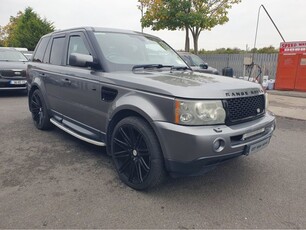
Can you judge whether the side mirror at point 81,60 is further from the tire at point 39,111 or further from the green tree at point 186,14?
the green tree at point 186,14

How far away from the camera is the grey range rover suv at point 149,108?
7.89ft

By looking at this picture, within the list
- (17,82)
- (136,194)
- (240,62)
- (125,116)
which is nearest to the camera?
(136,194)

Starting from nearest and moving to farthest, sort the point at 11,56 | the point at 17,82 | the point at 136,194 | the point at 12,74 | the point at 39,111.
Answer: the point at 136,194, the point at 39,111, the point at 12,74, the point at 17,82, the point at 11,56

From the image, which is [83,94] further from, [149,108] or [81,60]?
[149,108]

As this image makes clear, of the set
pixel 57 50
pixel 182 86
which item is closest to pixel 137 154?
Answer: pixel 182 86

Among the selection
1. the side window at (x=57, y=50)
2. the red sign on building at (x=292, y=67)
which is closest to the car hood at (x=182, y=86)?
the side window at (x=57, y=50)

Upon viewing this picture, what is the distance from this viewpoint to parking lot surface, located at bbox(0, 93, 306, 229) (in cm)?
238

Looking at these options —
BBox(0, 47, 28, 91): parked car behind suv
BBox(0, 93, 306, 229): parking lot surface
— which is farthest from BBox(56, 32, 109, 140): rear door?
BBox(0, 47, 28, 91): parked car behind suv

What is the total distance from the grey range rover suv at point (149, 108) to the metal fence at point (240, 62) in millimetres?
11396

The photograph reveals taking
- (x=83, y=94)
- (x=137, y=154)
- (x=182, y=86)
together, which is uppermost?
(x=182, y=86)

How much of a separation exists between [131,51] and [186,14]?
14997mm

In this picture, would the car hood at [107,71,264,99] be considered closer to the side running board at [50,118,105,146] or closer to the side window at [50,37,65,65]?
the side running board at [50,118,105,146]

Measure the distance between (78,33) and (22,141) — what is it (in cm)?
214

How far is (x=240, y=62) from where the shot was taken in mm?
16031
